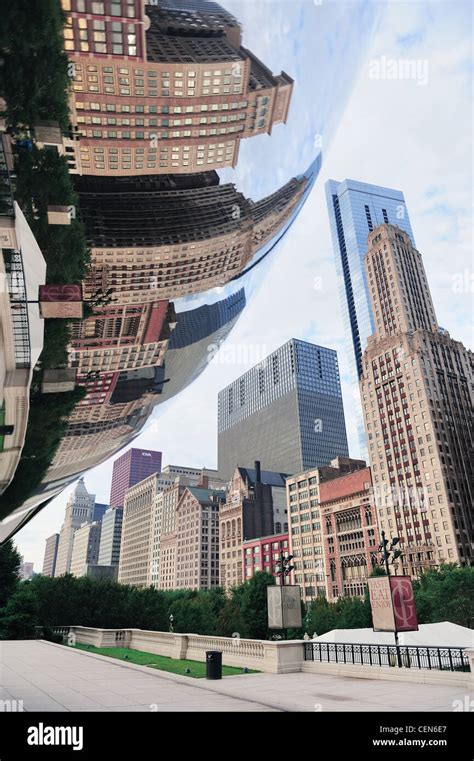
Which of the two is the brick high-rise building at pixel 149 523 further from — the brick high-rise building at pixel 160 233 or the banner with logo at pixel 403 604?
the brick high-rise building at pixel 160 233

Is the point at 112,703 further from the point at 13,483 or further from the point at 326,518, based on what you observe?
the point at 326,518

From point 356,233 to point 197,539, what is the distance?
335ft

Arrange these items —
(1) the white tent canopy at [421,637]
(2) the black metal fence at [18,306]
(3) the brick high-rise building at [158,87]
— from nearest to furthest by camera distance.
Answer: (3) the brick high-rise building at [158,87] → (2) the black metal fence at [18,306] → (1) the white tent canopy at [421,637]

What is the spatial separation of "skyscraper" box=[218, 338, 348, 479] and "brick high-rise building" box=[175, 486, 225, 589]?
2645 centimetres

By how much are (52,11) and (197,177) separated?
80 cm

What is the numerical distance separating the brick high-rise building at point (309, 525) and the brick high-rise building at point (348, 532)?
6.73ft

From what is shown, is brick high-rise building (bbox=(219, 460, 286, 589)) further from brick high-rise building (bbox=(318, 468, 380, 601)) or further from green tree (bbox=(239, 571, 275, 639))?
green tree (bbox=(239, 571, 275, 639))

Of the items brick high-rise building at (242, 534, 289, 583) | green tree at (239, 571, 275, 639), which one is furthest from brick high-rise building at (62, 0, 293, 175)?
brick high-rise building at (242, 534, 289, 583)

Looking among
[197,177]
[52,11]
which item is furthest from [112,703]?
[52,11]

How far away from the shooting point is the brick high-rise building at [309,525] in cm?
9450

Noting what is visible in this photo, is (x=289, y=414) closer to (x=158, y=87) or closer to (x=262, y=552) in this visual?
(x=262, y=552)

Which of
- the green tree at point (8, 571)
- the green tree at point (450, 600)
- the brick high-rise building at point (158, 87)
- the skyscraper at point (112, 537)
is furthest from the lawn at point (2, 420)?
the skyscraper at point (112, 537)

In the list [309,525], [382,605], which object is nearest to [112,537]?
[309,525]

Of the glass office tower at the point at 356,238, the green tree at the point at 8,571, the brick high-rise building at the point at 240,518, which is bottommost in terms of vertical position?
the green tree at the point at 8,571
